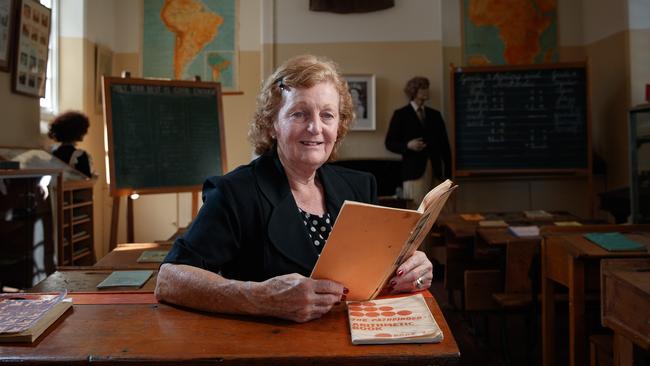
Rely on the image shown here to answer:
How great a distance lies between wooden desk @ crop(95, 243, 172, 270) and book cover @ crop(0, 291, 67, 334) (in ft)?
2.58

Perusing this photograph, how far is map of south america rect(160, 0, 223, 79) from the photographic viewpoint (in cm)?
701

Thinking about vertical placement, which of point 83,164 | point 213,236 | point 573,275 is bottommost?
point 573,275

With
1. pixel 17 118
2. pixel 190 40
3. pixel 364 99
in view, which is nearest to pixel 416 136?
pixel 364 99

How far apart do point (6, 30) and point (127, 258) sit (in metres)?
2.42

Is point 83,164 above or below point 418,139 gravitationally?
below

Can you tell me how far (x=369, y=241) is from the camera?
3.95 feet

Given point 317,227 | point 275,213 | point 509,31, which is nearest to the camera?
point 275,213

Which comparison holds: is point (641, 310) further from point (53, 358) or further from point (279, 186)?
point (53, 358)

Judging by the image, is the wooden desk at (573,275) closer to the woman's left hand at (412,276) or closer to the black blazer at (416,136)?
the woman's left hand at (412,276)

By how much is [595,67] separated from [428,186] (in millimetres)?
2364

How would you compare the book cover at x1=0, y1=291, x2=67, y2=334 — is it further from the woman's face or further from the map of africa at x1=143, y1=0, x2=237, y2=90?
the map of africa at x1=143, y1=0, x2=237, y2=90

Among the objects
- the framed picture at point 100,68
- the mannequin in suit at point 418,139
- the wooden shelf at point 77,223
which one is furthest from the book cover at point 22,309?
the framed picture at point 100,68

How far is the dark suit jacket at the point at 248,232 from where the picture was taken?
4.80ft

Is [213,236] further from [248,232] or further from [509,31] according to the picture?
[509,31]
